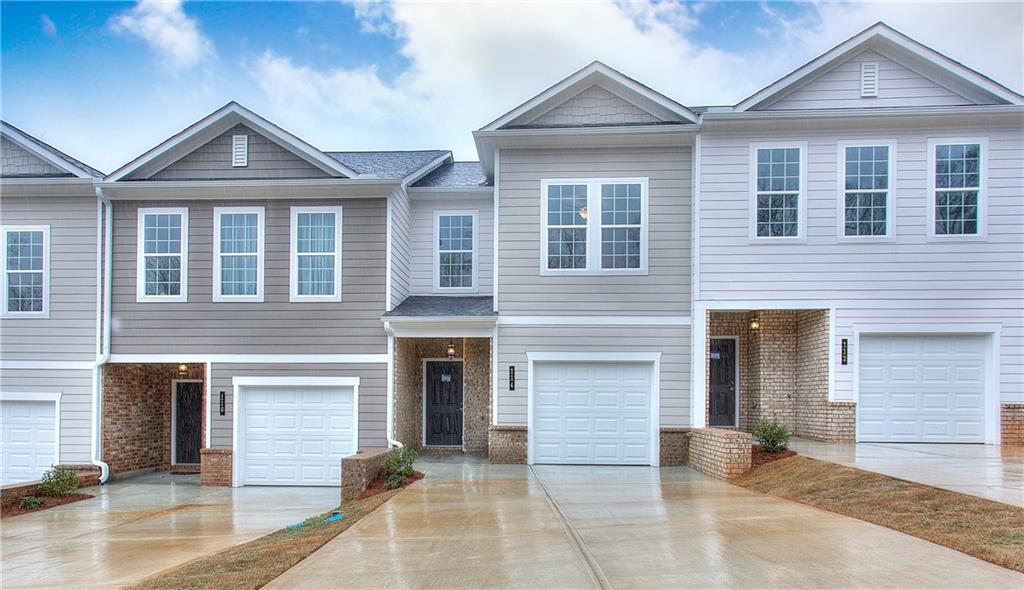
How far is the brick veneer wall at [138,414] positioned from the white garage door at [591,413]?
7071 millimetres

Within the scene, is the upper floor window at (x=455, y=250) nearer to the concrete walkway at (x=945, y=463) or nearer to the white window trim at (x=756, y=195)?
the white window trim at (x=756, y=195)

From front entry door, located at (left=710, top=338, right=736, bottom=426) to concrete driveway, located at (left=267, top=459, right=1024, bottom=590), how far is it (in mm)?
5502

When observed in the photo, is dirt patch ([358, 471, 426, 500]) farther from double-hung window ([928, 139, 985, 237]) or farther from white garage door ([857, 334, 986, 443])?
double-hung window ([928, 139, 985, 237])

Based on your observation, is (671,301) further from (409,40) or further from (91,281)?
(409,40)

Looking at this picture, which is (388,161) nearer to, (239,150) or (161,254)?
(239,150)

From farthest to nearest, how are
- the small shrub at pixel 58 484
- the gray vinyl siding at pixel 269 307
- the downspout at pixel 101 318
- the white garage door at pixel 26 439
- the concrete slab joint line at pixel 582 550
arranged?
1. the white garage door at pixel 26 439
2. the downspout at pixel 101 318
3. the gray vinyl siding at pixel 269 307
4. the small shrub at pixel 58 484
5. the concrete slab joint line at pixel 582 550

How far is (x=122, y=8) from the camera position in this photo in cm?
1465

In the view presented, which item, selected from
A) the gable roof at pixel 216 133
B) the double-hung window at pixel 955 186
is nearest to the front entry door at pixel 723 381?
the double-hung window at pixel 955 186

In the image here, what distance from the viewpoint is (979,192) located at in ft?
40.1

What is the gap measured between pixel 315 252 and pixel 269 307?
1491mm

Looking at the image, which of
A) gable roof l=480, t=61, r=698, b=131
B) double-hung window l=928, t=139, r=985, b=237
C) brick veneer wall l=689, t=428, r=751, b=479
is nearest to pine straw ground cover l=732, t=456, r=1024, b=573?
brick veneer wall l=689, t=428, r=751, b=479

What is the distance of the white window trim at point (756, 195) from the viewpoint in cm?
1245

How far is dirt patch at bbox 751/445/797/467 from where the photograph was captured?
1080 centimetres

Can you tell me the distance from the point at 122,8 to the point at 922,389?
18.7 meters
